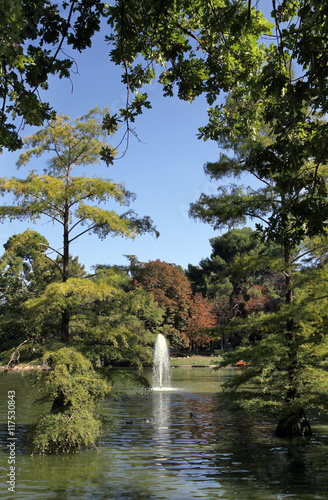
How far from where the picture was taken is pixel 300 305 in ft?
37.0

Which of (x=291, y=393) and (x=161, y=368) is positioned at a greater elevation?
(x=291, y=393)

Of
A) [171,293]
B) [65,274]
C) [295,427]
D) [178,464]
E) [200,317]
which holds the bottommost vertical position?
[178,464]

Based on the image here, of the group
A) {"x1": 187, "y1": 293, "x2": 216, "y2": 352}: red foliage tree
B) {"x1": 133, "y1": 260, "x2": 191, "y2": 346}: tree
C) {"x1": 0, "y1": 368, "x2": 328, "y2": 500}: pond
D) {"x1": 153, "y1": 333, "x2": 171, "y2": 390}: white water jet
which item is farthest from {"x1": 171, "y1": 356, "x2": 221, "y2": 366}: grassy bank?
{"x1": 0, "y1": 368, "x2": 328, "y2": 500}: pond

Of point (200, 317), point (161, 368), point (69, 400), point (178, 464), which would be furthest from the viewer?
point (200, 317)

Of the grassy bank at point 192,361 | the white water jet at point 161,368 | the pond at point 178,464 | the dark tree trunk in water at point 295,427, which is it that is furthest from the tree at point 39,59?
the grassy bank at point 192,361

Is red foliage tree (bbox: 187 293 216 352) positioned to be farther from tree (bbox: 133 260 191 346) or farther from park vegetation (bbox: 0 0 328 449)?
park vegetation (bbox: 0 0 328 449)

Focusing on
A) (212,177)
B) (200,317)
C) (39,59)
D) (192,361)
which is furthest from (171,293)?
(39,59)

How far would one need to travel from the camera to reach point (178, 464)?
1025cm

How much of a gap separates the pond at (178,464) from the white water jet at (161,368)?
1249cm

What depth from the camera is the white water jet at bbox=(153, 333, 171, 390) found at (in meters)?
29.2

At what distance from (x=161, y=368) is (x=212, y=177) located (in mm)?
24018

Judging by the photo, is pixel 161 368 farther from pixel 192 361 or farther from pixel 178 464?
pixel 178 464

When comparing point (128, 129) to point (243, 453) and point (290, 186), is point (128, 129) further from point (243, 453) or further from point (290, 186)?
point (243, 453)

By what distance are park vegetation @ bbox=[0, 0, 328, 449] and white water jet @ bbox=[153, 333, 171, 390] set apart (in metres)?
15.1
